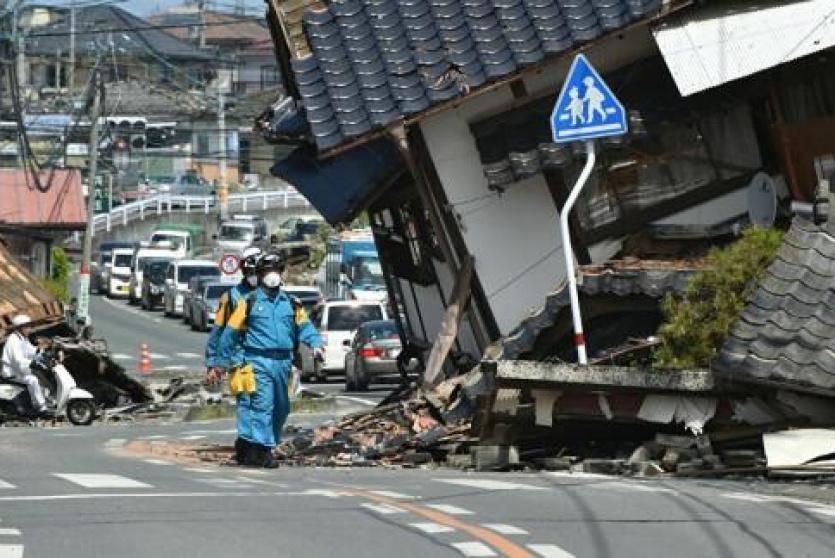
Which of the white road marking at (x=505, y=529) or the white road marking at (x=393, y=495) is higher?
the white road marking at (x=393, y=495)

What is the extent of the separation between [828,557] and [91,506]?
446 cm

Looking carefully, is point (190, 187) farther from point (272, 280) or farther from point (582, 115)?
point (582, 115)

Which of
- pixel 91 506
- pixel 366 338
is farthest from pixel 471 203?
pixel 366 338

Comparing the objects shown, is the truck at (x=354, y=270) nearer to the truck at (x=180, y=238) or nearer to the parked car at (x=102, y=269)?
the truck at (x=180, y=238)

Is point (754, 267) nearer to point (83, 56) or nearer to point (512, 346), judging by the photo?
point (512, 346)

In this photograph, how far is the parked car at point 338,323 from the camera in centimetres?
4425

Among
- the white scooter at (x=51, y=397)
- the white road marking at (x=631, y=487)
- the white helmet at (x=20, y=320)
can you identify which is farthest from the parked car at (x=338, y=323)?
the white road marking at (x=631, y=487)

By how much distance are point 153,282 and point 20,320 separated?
3986cm

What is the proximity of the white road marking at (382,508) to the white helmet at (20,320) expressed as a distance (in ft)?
58.1

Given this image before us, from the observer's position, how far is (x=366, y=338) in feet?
129

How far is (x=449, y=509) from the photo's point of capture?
41.4 feet

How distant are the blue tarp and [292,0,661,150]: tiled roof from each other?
1151 mm

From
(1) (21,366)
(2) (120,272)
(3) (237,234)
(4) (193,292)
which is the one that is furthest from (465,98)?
(3) (237,234)

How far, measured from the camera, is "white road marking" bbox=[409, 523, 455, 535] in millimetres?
11461
